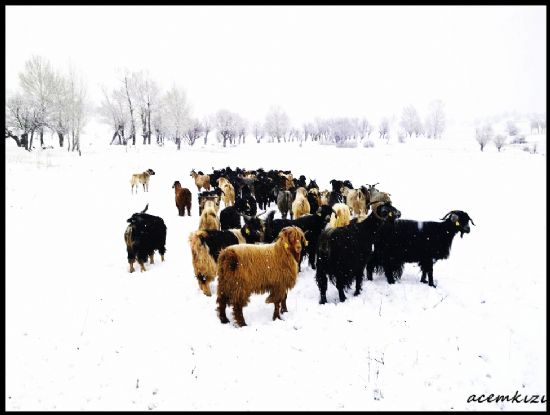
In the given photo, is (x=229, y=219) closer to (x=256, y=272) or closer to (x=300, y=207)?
(x=300, y=207)

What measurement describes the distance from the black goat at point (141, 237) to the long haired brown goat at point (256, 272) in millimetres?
3220

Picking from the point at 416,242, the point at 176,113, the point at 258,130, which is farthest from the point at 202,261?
the point at 258,130

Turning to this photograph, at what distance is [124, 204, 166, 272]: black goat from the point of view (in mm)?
7504

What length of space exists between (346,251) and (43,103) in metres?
40.5

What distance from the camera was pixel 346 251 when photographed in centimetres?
601

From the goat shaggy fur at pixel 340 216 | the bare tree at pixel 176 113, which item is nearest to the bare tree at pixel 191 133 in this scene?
the bare tree at pixel 176 113

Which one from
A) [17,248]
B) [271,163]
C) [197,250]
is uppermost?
[271,163]

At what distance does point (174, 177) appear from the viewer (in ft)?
99.1

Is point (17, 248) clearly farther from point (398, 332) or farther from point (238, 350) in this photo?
point (398, 332)

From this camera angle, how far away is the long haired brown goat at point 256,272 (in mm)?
5082

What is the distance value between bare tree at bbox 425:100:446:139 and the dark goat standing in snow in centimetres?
11231

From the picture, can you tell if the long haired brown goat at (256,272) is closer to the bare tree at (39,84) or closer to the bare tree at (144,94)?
the bare tree at (39,84)

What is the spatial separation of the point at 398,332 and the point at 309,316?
140 cm

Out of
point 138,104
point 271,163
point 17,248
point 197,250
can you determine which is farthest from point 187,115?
point 197,250
